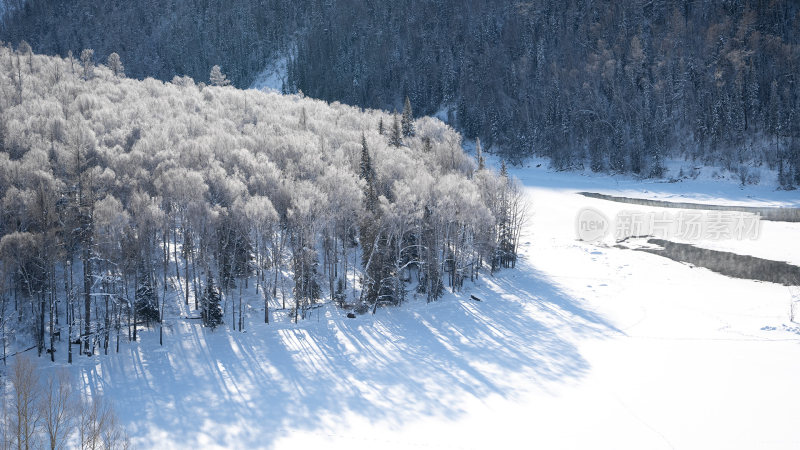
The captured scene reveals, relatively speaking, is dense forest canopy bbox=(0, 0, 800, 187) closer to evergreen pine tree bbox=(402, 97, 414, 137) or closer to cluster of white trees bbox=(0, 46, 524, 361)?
evergreen pine tree bbox=(402, 97, 414, 137)

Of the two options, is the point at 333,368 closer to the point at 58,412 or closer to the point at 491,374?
the point at 491,374

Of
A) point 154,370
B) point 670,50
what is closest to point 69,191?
point 154,370

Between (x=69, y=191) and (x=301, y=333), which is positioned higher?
(x=69, y=191)

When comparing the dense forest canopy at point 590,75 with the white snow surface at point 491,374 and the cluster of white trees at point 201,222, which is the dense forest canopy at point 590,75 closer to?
the cluster of white trees at point 201,222

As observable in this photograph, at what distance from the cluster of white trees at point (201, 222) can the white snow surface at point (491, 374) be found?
295 cm

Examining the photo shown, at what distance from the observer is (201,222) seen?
35.4 meters

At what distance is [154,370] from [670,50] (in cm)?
12326

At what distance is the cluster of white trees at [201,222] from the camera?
32.1m

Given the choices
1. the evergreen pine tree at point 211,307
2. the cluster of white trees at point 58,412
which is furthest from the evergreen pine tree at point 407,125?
the cluster of white trees at point 58,412

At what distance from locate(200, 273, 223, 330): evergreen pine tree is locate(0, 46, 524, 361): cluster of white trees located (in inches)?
4.0

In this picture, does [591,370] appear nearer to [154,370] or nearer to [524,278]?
[524,278]

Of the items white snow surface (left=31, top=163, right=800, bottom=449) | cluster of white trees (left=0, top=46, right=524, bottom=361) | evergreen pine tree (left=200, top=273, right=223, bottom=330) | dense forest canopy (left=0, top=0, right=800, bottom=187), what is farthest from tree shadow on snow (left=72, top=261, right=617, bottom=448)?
dense forest canopy (left=0, top=0, right=800, bottom=187)

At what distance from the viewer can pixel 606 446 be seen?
75.6 feet

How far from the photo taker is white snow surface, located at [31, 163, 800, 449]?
24406 millimetres
